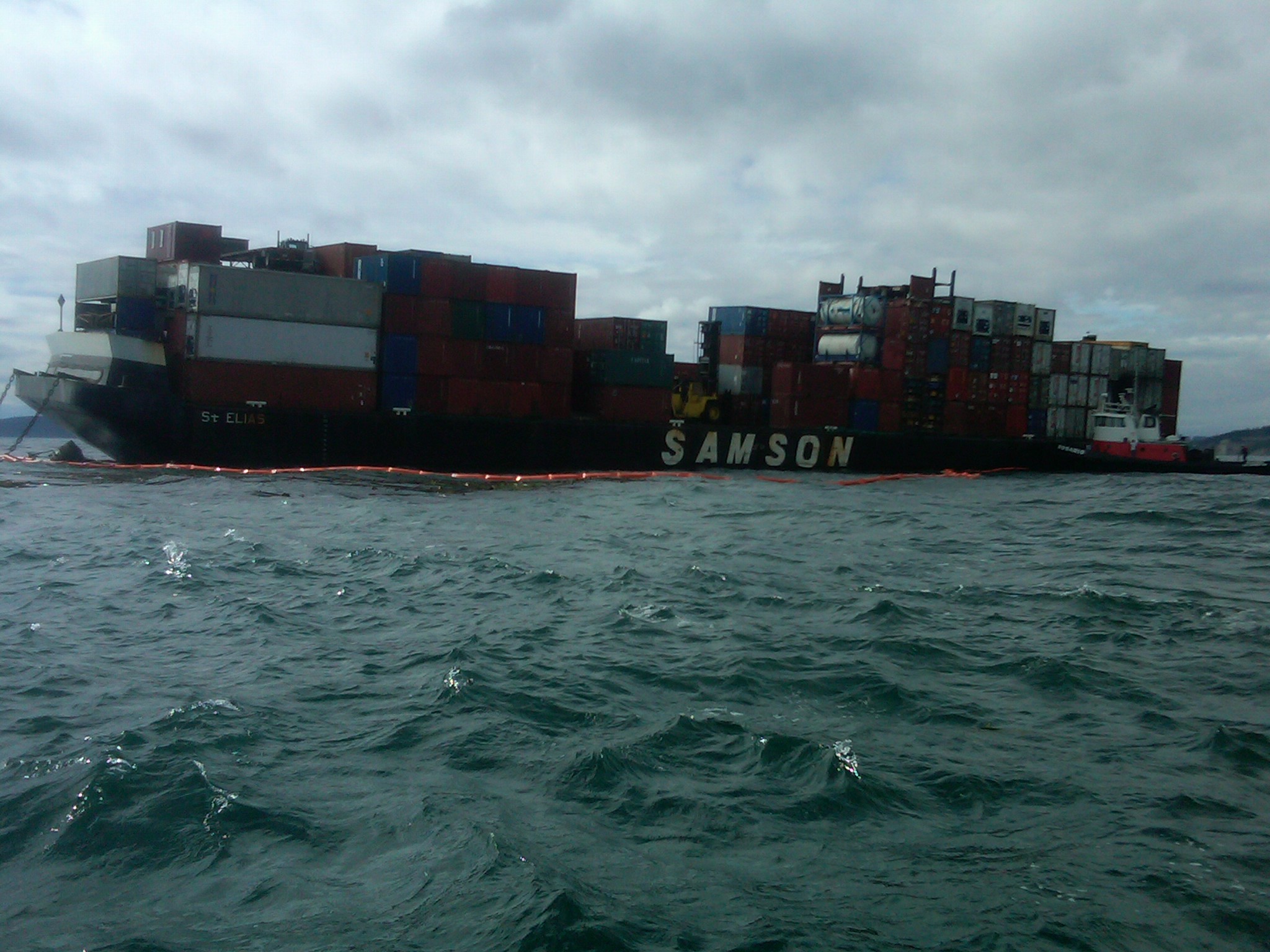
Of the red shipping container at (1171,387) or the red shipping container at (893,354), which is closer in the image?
the red shipping container at (893,354)

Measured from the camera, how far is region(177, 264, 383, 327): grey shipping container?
31.9 m

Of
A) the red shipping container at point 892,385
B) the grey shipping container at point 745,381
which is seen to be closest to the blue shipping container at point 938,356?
the red shipping container at point 892,385

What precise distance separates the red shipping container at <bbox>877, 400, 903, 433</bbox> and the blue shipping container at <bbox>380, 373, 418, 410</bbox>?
2020 centimetres

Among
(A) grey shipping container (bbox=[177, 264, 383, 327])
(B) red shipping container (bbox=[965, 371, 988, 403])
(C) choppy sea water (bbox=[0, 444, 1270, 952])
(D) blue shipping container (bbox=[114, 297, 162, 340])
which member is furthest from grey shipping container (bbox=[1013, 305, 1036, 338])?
(D) blue shipping container (bbox=[114, 297, 162, 340])

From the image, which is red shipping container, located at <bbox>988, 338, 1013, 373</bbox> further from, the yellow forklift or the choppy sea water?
the choppy sea water

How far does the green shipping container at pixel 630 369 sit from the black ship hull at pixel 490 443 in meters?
1.85

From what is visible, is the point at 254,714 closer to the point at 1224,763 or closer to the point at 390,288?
the point at 1224,763

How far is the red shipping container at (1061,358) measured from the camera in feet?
153

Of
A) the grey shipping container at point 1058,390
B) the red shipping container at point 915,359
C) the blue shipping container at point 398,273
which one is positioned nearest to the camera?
the blue shipping container at point 398,273

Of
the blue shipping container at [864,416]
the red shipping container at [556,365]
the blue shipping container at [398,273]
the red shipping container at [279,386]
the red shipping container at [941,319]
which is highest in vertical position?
the red shipping container at [941,319]

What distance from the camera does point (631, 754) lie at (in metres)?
A: 7.53

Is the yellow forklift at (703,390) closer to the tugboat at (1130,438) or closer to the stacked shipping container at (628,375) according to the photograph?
the stacked shipping container at (628,375)

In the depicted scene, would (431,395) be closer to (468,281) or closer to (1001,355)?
(468,281)

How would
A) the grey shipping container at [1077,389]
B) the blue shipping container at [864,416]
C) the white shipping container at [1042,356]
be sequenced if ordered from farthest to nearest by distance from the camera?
1. the grey shipping container at [1077,389]
2. the white shipping container at [1042,356]
3. the blue shipping container at [864,416]
